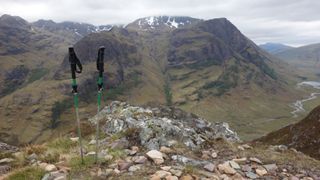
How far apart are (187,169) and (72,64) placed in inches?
216

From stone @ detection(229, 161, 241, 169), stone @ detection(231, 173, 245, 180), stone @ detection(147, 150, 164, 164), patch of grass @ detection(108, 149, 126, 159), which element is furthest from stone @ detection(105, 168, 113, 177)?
stone @ detection(229, 161, 241, 169)

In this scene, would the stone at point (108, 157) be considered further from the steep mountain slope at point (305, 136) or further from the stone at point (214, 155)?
the steep mountain slope at point (305, 136)

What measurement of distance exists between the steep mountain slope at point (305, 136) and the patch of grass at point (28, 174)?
166 ft

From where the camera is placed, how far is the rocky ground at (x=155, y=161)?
42.5 feet

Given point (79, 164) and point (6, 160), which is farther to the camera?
point (6, 160)

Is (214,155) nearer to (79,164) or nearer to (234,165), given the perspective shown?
(234,165)

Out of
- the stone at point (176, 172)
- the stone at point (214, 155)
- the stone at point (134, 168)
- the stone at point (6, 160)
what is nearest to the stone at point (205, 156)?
the stone at point (214, 155)

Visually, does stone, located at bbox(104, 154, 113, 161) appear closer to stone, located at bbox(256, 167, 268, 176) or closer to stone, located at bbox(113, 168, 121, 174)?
stone, located at bbox(113, 168, 121, 174)

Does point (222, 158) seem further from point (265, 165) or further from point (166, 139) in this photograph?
point (166, 139)

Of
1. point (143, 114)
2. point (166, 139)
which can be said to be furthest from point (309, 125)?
point (166, 139)

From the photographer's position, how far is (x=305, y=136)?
225 ft

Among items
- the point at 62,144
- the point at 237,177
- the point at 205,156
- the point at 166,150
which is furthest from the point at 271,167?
the point at 62,144

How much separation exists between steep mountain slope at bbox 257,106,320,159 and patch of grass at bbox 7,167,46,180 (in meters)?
50.7

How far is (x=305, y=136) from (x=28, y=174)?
6389 centimetres
